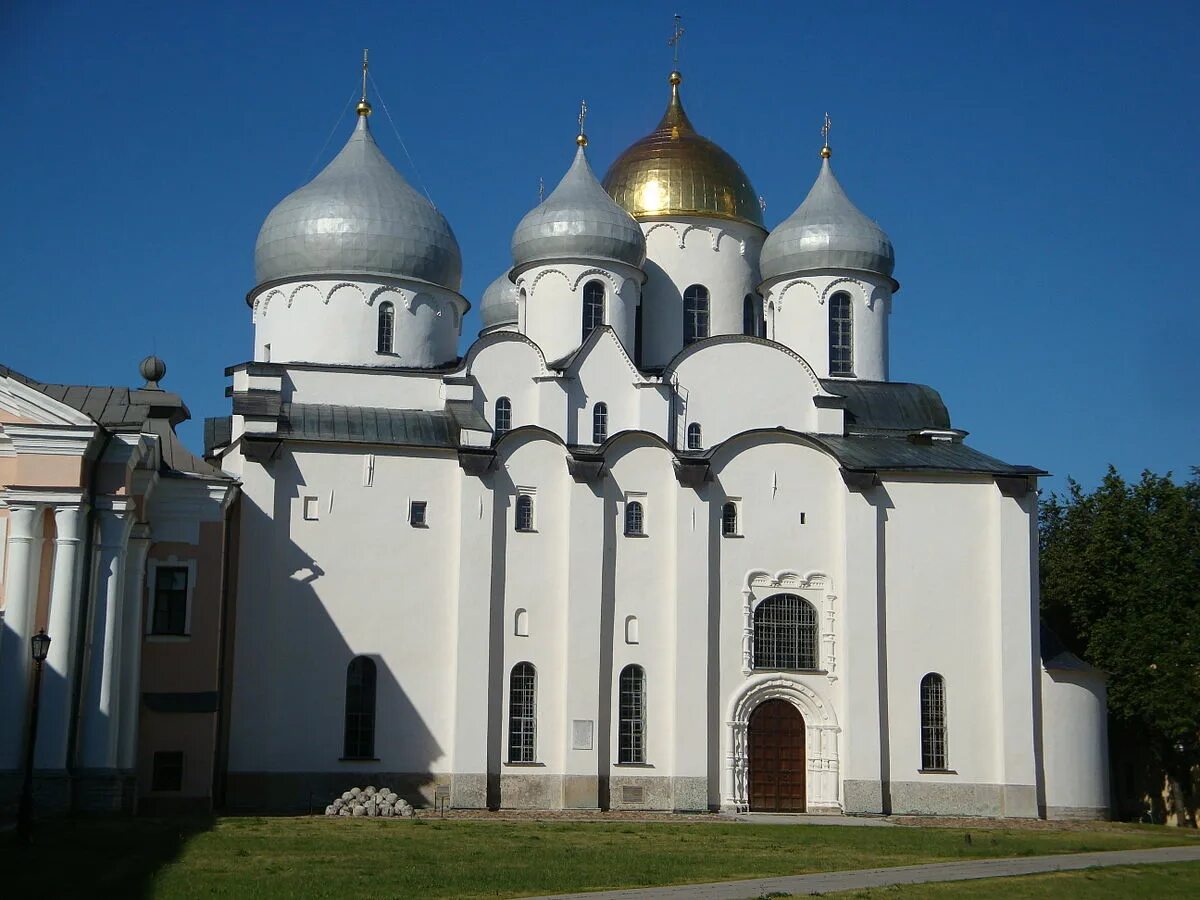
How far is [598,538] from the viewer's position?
→ 33969mm

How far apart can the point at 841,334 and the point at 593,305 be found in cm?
589

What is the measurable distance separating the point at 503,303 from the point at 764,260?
27.5 feet

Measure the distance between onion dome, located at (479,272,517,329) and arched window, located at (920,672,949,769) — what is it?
50.4 ft

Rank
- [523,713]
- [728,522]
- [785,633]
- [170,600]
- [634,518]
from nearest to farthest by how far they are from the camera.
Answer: [170,600] → [523,713] → [634,518] → [785,633] → [728,522]

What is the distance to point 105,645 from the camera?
2636 centimetres

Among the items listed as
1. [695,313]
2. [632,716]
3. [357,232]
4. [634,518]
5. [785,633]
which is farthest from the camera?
[695,313]

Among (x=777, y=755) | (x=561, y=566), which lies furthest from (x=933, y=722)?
(x=561, y=566)

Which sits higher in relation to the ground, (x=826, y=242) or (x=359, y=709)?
(x=826, y=242)

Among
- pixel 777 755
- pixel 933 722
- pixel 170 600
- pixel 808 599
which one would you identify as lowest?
pixel 777 755

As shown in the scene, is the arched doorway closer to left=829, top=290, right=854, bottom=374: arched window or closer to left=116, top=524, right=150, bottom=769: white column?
left=829, top=290, right=854, bottom=374: arched window

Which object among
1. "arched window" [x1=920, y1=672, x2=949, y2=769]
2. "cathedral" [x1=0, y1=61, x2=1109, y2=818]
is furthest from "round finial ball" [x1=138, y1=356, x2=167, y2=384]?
"arched window" [x1=920, y1=672, x2=949, y2=769]

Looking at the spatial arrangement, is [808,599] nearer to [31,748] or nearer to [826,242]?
[826,242]

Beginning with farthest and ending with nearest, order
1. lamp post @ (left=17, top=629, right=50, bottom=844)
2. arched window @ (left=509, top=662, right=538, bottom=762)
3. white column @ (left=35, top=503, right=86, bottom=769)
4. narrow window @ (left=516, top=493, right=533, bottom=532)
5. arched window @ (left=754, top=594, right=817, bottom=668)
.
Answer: arched window @ (left=754, top=594, right=817, bottom=668) < narrow window @ (left=516, top=493, right=533, bottom=532) < arched window @ (left=509, top=662, right=538, bottom=762) < white column @ (left=35, top=503, right=86, bottom=769) < lamp post @ (left=17, top=629, right=50, bottom=844)

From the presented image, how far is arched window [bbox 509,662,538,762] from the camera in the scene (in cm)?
3328
